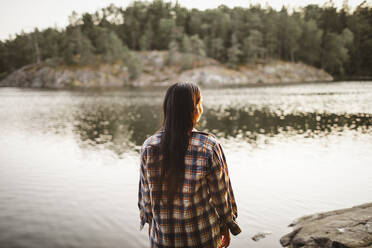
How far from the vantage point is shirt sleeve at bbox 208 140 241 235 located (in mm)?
2662

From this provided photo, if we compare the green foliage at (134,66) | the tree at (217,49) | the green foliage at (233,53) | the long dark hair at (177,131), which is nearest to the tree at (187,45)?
the tree at (217,49)

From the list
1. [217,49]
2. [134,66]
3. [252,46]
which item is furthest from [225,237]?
[217,49]

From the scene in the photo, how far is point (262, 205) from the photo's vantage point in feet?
28.0

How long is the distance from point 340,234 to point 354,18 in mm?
141883

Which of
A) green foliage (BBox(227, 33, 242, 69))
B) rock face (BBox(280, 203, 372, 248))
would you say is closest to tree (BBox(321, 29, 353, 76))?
green foliage (BBox(227, 33, 242, 69))

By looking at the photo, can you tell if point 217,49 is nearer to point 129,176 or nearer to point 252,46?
point 252,46

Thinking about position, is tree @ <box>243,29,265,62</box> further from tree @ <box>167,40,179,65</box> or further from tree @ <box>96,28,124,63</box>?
tree @ <box>96,28,124,63</box>

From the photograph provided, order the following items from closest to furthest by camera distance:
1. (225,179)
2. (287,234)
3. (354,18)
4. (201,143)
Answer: (201,143) < (225,179) < (287,234) < (354,18)

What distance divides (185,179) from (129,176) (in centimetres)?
944

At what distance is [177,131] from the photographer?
257 cm

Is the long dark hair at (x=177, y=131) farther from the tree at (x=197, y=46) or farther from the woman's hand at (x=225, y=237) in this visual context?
the tree at (x=197, y=46)

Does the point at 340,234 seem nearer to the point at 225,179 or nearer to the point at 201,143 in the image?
the point at 225,179

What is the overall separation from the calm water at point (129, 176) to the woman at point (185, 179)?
4.07 metres

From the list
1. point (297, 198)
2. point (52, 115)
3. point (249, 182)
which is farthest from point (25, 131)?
point (297, 198)
